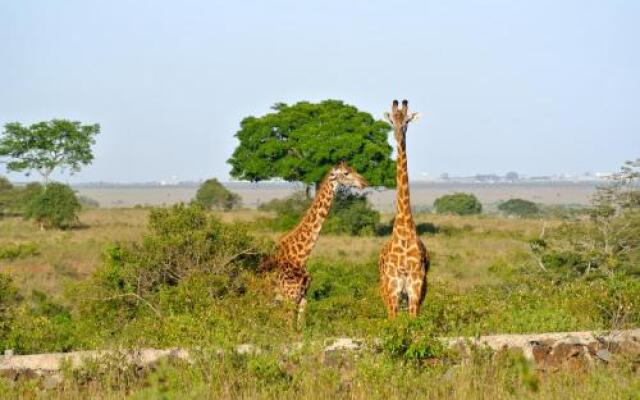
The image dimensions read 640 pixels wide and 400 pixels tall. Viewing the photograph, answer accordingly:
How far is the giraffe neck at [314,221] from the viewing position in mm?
12562

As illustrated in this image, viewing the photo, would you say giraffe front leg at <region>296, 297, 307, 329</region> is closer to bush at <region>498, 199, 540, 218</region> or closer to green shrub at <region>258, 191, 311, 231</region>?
green shrub at <region>258, 191, 311, 231</region>

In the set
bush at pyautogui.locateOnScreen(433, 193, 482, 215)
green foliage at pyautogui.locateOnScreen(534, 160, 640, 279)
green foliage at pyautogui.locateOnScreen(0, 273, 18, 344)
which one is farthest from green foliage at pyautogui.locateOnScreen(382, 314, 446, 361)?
bush at pyautogui.locateOnScreen(433, 193, 482, 215)

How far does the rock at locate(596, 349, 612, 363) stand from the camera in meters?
8.91

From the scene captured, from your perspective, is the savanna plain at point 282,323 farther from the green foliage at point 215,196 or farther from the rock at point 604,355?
the green foliage at point 215,196

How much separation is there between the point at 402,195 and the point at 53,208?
32860 mm

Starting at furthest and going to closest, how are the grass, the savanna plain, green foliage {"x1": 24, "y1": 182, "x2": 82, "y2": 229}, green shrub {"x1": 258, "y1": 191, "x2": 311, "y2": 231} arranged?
green foliage {"x1": 24, "y1": 182, "x2": 82, "y2": 229} → green shrub {"x1": 258, "y1": 191, "x2": 311, "y2": 231} → the savanna plain → the grass

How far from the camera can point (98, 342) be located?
968 centimetres

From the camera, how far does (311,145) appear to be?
40062 mm

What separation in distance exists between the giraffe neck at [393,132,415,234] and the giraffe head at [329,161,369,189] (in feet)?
5.95

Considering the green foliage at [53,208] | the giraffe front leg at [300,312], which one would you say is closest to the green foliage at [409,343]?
the giraffe front leg at [300,312]

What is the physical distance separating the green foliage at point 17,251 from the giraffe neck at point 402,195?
19089 mm

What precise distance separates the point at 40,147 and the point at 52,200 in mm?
11752

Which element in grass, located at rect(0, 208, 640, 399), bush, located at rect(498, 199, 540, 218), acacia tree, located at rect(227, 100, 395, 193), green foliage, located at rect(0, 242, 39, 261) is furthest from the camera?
bush, located at rect(498, 199, 540, 218)

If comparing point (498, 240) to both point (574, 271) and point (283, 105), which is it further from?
point (574, 271)
